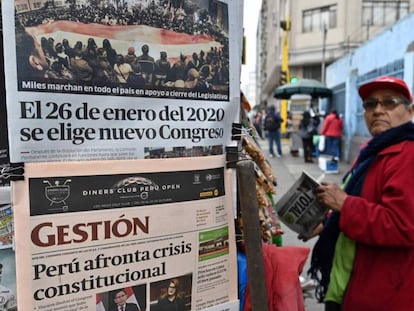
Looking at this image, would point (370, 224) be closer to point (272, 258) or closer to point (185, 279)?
point (272, 258)

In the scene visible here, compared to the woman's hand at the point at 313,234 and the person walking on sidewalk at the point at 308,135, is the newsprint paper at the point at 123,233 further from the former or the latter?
the person walking on sidewalk at the point at 308,135

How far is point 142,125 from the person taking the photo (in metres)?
1.19

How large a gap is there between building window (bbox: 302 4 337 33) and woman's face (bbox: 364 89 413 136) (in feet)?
112

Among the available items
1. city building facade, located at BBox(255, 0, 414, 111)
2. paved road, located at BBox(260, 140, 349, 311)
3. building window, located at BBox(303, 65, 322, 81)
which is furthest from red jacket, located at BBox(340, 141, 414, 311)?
building window, located at BBox(303, 65, 322, 81)

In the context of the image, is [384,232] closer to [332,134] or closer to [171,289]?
[171,289]

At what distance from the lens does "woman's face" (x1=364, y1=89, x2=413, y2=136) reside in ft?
6.79

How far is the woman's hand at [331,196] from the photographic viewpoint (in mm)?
1952

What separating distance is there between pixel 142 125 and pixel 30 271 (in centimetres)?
46

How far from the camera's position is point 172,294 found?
1238 mm

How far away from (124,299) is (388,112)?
1.53 metres

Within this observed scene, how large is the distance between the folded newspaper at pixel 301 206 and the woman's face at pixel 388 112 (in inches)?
16.3

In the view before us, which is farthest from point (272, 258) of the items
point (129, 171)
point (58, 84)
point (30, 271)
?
point (58, 84)

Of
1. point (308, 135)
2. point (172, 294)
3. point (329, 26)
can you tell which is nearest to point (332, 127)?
point (308, 135)

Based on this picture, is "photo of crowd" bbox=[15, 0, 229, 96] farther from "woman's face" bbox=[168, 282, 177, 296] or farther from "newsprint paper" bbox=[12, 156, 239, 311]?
"woman's face" bbox=[168, 282, 177, 296]
